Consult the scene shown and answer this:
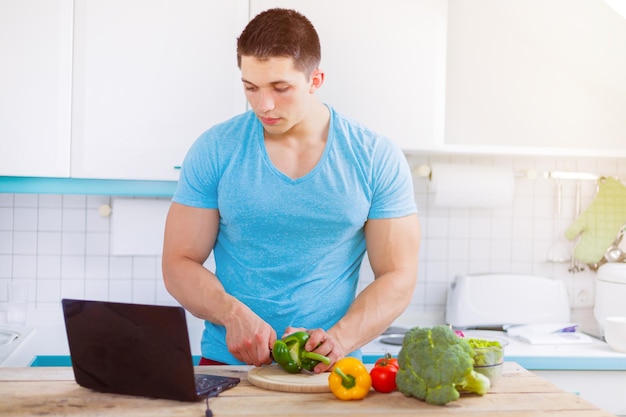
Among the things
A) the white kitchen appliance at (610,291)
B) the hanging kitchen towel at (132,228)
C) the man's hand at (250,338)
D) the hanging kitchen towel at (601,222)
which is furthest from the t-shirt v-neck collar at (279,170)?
the hanging kitchen towel at (601,222)

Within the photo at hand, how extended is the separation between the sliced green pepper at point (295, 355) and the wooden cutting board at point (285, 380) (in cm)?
2

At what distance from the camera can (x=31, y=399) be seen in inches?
54.7

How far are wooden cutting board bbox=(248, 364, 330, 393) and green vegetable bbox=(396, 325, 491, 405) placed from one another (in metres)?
0.15

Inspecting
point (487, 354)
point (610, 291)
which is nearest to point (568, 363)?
point (610, 291)

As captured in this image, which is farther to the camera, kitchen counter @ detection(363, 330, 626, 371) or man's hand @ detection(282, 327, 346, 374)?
kitchen counter @ detection(363, 330, 626, 371)

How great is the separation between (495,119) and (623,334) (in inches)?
37.0

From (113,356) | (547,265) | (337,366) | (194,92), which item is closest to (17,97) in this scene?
(194,92)

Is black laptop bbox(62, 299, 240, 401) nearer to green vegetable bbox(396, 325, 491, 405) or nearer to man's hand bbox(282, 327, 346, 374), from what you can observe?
man's hand bbox(282, 327, 346, 374)

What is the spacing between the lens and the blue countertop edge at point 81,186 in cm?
253

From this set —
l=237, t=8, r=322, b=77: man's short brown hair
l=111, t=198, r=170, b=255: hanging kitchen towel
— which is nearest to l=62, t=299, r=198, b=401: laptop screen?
l=237, t=8, r=322, b=77: man's short brown hair

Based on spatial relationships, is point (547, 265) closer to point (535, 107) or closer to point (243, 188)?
point (535, 107)

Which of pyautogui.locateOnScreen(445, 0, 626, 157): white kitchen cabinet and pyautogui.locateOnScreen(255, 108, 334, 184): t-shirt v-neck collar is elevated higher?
pyautogui.locateOnScreen(445, 0, 626, 157): white kitchen cabinet

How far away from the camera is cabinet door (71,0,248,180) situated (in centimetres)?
250

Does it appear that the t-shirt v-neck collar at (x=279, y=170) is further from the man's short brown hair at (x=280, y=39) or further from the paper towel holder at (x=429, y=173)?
the paper towel holder at (x=429, y=173)
